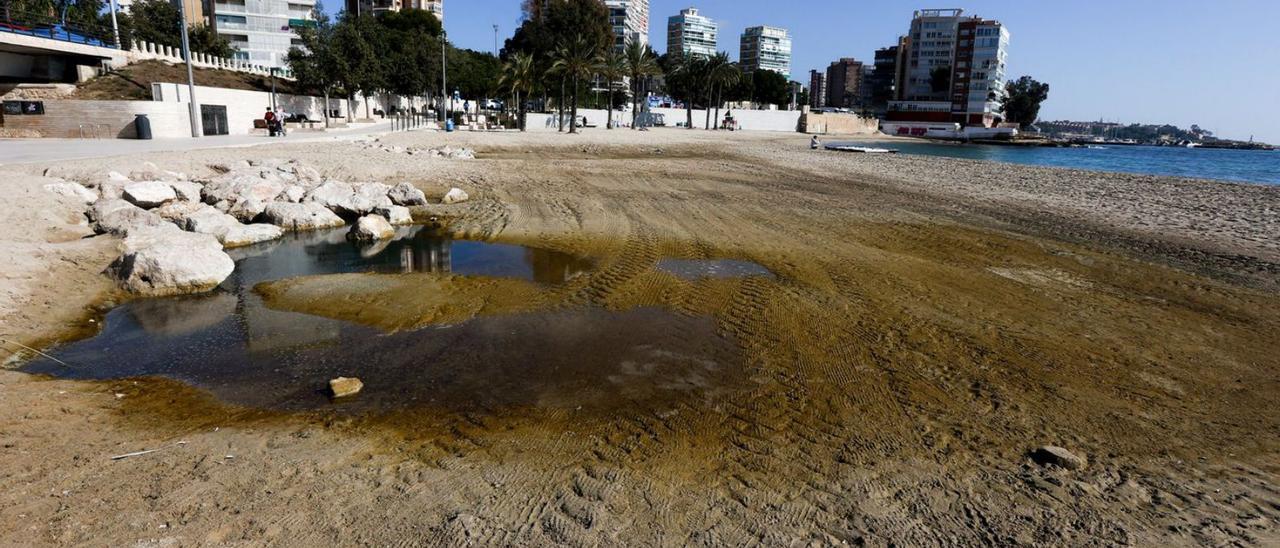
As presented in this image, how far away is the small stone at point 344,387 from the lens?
5.74 meters

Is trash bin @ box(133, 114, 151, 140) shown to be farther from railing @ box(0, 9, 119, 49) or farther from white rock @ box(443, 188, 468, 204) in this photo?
white rock @ box(443, 188, 468, 204)

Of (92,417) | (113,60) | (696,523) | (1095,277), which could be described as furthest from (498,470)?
(113,60)

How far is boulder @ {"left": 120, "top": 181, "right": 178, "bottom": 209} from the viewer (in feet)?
44.3

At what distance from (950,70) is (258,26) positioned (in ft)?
398

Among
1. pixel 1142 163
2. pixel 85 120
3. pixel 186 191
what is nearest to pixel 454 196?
pixel 186 191

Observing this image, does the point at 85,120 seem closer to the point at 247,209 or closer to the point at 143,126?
the point at 143,126

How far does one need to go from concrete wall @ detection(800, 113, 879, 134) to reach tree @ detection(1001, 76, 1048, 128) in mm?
41116

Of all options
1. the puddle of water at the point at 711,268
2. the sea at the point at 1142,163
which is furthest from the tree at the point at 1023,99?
the puddle of water at the point at 711,268

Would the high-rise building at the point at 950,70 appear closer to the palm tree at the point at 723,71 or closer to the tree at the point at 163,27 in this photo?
the palm tree at the point at 723,71

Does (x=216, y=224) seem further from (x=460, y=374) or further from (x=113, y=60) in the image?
(x=113, y=60)

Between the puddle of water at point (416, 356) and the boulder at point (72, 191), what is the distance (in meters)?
6.57

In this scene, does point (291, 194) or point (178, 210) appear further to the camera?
point (291, 194)

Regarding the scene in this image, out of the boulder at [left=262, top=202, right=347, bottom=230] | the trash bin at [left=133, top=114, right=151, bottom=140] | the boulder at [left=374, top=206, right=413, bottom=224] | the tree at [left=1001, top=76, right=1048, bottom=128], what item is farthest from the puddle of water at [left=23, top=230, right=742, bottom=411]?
the tree at [left=1001, top=76, right=1048, bottom=128]

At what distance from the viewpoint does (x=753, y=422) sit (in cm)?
530
